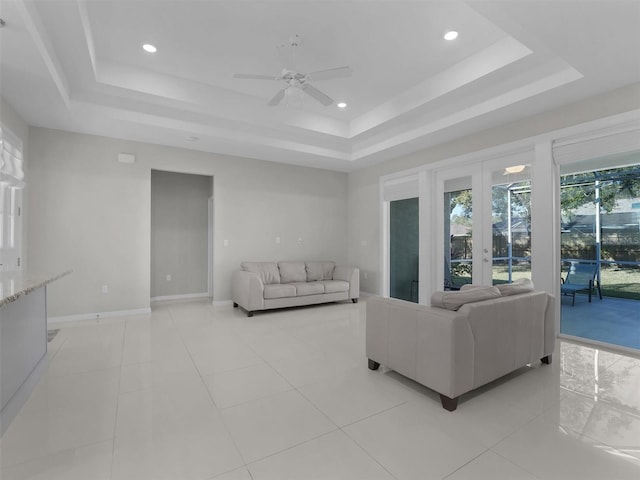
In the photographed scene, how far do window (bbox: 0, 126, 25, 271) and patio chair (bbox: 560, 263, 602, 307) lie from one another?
256 inches

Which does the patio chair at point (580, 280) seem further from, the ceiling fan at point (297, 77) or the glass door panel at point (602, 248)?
the ceiling fan at point (297, 77)

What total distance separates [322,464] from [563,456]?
1304 mm

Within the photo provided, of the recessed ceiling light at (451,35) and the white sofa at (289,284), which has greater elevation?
the recessed ceiling light at (451,35)

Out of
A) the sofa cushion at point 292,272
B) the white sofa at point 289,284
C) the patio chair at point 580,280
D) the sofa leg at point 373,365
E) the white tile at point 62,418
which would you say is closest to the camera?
the white tile at point 62,418

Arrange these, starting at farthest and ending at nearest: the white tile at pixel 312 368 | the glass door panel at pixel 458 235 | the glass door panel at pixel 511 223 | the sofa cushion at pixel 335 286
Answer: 1. the sofa cushion at pixel 335 286
2. the glass door panel at pixel 458 235
3. the glass door panel at pixel 511 223
4. the white tile at pixel 312 368

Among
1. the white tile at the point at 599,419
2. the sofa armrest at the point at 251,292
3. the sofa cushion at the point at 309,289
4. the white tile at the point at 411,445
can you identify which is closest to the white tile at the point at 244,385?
the white tile at the point at 411,445

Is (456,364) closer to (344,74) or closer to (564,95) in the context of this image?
(344,74)

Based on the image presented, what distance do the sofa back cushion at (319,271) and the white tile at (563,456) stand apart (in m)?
4.47

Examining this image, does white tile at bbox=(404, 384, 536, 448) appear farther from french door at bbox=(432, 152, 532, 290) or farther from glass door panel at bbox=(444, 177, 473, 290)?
glass door panel at bbox=(444, 177, 473, 290)

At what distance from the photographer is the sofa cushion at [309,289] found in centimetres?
536

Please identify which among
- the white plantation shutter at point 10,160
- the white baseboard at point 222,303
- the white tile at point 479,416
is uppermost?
the white plantation shutter at point 10,160

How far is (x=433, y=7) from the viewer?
2.79 meters

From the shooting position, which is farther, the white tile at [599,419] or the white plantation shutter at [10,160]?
the white plantation shutter at [10,160]

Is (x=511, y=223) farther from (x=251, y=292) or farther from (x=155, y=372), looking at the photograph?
(x=155, y=372)
